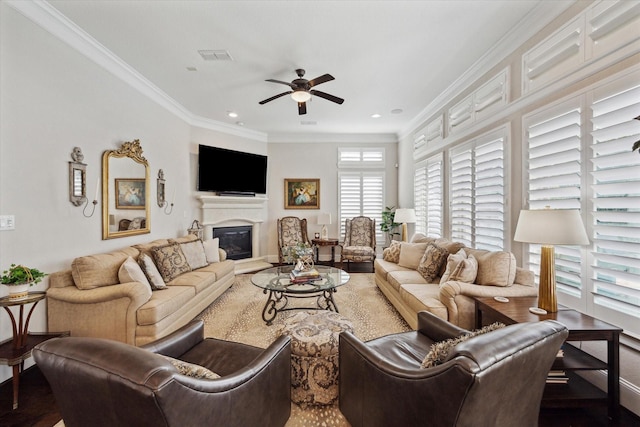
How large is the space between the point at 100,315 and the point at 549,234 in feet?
12.1

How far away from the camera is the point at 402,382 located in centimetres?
118

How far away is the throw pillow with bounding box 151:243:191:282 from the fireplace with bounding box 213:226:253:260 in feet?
7.01

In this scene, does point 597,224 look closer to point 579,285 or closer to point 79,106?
point 579,285

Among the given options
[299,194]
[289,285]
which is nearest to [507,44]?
[289,285]

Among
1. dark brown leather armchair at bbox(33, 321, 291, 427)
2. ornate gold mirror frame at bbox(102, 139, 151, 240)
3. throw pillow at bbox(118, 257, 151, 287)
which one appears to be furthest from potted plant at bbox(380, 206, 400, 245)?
dark brown leather armchair at bbox(33, 321, 291, 427)

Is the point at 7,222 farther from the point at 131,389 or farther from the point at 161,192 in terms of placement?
the point at 131,389

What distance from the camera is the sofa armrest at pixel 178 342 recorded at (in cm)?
159

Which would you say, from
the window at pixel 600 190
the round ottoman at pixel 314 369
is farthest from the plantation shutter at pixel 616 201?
the round ottoman at pixel 314 369

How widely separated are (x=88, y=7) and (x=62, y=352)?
3027 millimetres

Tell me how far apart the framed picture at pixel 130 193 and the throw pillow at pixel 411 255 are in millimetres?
3863

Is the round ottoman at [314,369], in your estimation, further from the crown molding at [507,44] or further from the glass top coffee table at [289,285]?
the crown molding at [507,44]

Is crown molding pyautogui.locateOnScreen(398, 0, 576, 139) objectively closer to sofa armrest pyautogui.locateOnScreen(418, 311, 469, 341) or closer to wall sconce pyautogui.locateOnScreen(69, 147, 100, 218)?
sofa armrest pyautogui.locateOnScreen(418, 311, 469, 341)

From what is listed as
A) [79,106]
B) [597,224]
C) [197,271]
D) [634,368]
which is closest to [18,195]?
[79,106]

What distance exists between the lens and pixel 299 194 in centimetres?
677
